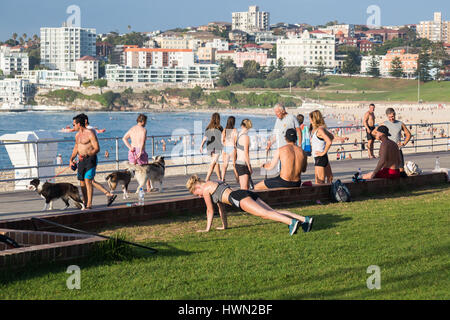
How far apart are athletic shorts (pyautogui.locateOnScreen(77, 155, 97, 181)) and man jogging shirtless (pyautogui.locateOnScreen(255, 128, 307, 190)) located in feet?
7.64

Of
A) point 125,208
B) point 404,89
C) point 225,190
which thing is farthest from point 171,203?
point 404,89

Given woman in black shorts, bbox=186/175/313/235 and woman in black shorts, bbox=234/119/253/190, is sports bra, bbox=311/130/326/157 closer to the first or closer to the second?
woman in black shorts, bbox=234/119/253/190

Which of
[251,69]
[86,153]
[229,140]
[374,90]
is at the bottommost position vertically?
[86,153]

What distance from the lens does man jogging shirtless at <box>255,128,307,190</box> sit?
32.9 ft

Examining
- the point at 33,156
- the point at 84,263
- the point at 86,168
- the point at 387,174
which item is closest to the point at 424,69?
the point at 33,156

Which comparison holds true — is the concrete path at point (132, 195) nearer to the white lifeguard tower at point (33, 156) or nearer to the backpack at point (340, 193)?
the white lifeguard tower at point (33, 156)

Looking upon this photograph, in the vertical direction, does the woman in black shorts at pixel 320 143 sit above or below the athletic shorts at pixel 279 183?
above

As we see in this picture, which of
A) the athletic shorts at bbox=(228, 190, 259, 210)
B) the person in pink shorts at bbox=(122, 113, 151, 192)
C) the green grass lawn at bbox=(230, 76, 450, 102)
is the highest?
the green grass lawn at bbox=(230, 76, 450, 102)

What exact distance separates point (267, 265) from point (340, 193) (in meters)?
4.58

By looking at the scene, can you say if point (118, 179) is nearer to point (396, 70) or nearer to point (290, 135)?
point (290, 135)

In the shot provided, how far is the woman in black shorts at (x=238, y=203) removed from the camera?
8.28 metres

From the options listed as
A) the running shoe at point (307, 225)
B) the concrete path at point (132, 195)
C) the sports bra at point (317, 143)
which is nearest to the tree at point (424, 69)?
the concrete path at point (132, 195)

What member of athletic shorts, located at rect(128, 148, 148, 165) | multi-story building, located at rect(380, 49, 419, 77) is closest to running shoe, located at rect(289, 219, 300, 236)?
athletic shorts, located at rect(128, 148, 148, 165)

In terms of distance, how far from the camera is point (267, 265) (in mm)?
6637
